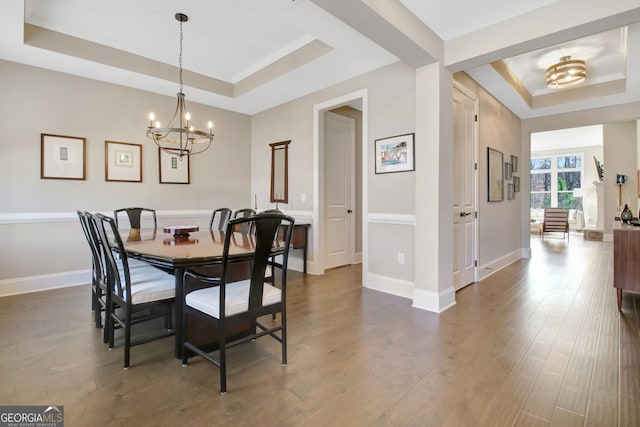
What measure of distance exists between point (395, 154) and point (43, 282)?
439 cm

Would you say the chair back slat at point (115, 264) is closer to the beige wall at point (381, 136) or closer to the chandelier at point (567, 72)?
the beige wall at point (381, 136)

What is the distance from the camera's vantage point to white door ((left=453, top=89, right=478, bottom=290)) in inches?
143

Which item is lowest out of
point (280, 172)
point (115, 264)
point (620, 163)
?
point (115, 264)

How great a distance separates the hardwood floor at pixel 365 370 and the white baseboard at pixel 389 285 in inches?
14.0

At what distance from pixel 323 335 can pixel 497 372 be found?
1.19m

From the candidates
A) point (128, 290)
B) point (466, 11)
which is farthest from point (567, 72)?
point (128, 290)

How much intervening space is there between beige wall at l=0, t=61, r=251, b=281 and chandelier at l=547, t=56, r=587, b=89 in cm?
516

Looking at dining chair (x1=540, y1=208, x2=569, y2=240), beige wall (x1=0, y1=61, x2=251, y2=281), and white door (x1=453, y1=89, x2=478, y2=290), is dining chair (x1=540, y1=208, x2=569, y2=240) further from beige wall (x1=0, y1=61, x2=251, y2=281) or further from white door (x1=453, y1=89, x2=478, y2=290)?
beige wall (x1=0, y1=61, x2=251, y2=281)

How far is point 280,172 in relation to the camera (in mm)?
5031

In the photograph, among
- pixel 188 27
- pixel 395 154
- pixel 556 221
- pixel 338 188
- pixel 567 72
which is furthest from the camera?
pixel 556 221

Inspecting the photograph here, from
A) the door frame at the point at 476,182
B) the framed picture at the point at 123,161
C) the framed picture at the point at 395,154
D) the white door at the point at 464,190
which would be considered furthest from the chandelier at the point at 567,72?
the framed picture at the point at 123,161

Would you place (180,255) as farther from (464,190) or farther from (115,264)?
(464,190)

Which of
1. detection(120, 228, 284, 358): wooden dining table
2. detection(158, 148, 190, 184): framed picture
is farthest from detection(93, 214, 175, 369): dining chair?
detection(158, 148, 190, 184): framed picture

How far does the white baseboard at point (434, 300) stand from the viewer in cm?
298
